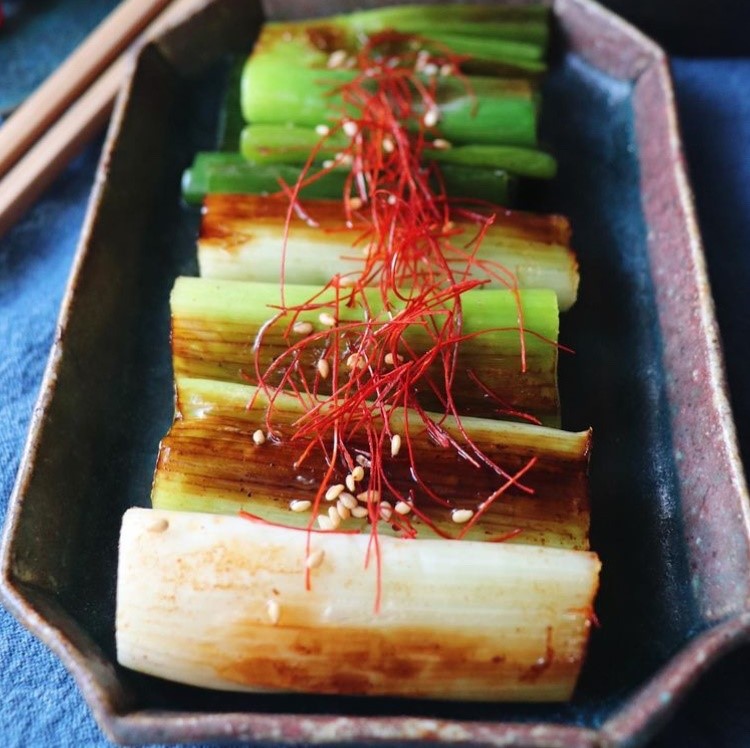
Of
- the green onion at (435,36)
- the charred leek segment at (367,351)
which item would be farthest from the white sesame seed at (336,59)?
the charred leek segment at (367,351)

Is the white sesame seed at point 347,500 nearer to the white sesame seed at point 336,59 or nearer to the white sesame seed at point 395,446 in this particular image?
the white sesame seed at point 395,446

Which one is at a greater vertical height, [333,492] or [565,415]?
[333,492]

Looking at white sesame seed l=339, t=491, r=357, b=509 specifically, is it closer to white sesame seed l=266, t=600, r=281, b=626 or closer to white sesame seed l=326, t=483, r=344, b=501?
white sesame seed l=326, t=483, r=344, b=501

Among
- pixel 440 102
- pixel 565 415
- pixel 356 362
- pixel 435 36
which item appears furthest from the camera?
pixel 435 36

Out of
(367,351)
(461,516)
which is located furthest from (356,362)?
(461,516)

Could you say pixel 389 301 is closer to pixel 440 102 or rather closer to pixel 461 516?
pixel 461 516

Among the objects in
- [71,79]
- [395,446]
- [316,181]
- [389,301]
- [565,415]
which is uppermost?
[71,79]

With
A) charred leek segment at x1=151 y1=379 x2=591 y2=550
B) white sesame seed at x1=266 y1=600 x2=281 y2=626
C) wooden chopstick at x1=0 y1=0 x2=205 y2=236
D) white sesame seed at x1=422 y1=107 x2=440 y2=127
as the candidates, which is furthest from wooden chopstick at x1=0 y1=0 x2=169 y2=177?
white sesame seed at x1=266 y1=600 x2=281 y2=626
